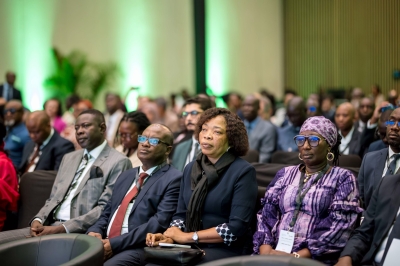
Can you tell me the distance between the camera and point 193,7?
15.8 meters

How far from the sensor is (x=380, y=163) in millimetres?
4352

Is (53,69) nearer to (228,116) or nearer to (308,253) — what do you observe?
(228,116)

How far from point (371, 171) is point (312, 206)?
40.1 inches

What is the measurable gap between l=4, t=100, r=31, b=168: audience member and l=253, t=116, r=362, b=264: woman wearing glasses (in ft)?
13.4

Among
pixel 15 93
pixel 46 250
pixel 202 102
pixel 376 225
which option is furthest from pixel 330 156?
pixel 15 93

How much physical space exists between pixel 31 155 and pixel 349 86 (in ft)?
41.2

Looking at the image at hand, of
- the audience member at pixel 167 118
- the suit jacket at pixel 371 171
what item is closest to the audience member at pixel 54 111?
the audience member at pixel 167 118

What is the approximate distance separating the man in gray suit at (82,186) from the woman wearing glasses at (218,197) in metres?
0.87

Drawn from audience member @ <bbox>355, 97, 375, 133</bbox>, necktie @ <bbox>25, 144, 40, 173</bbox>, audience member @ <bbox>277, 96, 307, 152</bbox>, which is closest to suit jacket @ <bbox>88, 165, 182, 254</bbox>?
necktie @ <bbox>25, 144, 40, 173</bbox>

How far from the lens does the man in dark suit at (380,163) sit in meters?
4.20

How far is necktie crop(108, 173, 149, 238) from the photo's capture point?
427 cm

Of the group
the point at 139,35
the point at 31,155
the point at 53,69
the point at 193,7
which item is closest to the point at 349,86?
the point at 193,7

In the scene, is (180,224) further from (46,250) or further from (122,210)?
(46,250)

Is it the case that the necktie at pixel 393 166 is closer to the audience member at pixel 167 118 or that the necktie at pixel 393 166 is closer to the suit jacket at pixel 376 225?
the suit jacket at pixel 376 225
